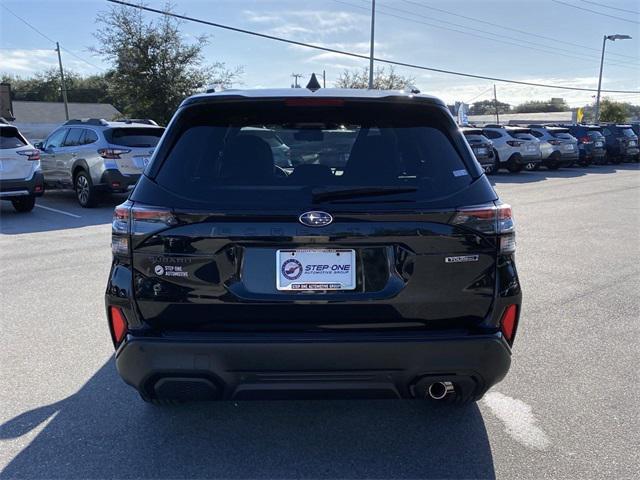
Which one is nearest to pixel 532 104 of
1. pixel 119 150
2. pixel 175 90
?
pixel 175 90

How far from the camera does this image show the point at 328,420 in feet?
11.0

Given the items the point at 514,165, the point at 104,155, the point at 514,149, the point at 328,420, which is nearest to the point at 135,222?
the point at 328,420

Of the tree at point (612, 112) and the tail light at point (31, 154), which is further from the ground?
the tree at point (612, 112)

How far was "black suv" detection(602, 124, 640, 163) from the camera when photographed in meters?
28.7

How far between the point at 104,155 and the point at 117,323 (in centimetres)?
959

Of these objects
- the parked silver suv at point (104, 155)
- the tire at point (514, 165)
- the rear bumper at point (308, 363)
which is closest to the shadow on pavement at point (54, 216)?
the parked silver suv at point (104, 155)

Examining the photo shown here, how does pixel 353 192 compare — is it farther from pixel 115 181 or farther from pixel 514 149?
pixel 514 149

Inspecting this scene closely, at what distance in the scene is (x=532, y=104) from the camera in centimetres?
12100

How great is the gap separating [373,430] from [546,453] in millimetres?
919

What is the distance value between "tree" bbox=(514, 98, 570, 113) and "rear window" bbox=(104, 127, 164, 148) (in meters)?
116

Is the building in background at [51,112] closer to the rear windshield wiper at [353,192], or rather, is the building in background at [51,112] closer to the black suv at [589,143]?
the black suv at [589,143]

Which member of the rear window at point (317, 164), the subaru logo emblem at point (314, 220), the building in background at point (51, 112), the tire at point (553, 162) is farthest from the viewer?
the building in background at point (51, 112)

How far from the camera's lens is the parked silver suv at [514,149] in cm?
2247

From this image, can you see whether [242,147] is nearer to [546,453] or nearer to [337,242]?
[337,242]
